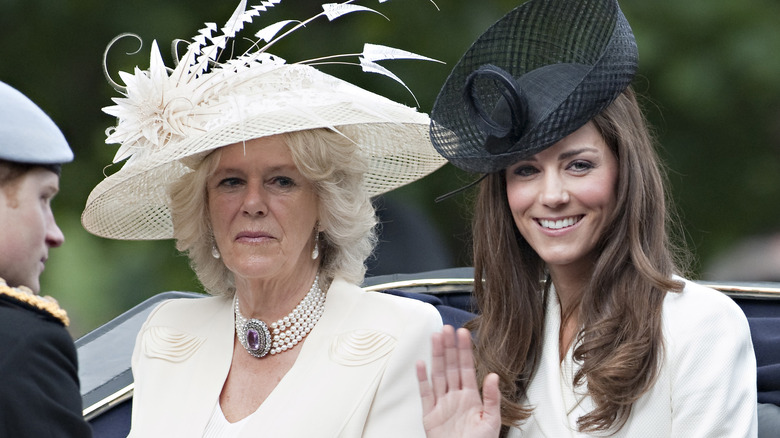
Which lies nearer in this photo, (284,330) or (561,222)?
(561,222)

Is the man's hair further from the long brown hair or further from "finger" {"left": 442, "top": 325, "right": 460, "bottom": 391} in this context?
the long brown hair

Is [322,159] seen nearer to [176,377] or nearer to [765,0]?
[176,377]

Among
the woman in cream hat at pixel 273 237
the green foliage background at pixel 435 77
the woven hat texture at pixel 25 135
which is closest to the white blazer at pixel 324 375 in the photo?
the woman in cream hat at pixel 273 237

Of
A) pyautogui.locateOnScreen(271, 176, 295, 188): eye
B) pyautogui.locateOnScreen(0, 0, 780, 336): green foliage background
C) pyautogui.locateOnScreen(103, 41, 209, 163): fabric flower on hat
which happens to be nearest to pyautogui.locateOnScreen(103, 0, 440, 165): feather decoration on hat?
pyautogui.locateOnScreen(103, 41, 209, 163): fabric flower on hat

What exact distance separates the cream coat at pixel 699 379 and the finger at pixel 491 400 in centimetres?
33

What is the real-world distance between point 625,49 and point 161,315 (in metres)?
1.46

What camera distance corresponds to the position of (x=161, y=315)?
3402 millimetres

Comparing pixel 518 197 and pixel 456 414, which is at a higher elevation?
pixel 518 197

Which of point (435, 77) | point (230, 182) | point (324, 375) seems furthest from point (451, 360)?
point (435, 77)

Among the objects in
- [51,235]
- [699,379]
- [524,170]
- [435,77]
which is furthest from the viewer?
[435,77]

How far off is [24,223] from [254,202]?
0.91 meters

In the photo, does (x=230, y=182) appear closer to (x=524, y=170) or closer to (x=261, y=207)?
(x=261, y=207)

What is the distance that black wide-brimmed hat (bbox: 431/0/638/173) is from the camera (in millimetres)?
2830

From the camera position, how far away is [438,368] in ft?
8.68
